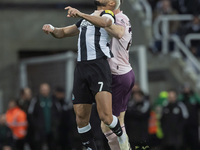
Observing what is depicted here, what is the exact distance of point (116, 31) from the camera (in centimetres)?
917

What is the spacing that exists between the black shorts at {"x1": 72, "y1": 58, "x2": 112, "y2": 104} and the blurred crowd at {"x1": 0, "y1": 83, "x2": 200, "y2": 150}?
7.58 m

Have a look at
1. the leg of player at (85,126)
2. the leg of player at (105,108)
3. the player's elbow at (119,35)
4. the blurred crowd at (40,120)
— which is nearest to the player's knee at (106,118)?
the leg of player at (105,108)

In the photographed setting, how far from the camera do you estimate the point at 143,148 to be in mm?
8969

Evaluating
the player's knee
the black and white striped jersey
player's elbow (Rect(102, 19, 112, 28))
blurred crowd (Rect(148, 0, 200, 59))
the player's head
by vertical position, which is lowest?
blurred crowd (Rect(148, 0, 200, 59))

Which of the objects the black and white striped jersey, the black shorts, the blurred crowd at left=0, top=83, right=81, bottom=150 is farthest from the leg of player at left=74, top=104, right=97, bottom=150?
the blurred crowd at left=0, top=83, right=81, bottom=150

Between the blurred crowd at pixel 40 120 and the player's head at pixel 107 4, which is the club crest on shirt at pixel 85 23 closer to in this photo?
the player's head at pixel 107 4

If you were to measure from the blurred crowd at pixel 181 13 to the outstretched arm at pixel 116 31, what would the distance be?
11199 millimetres

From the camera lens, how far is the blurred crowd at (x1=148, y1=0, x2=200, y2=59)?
20.3 metres

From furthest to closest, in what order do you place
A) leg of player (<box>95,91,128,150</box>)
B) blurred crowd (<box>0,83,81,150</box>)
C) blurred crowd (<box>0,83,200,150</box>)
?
1. blurred crowd (<box>0,83,81,150</box>)
2. blurred crowd (<box>0,83,200,150</box>)
3. leg of player (<box>95,91,128,150</box>)

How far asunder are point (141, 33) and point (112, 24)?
11.4 metres

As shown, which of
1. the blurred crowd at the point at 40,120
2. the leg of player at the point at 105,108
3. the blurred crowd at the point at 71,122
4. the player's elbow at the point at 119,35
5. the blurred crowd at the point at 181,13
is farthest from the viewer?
the blurred crowd at the point at 181,13

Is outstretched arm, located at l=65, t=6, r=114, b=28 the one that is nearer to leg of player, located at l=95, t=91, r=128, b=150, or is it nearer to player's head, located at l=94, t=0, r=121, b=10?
player's head, located at l=94, t=0, r=121, b=10

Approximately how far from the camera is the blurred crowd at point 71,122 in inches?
665

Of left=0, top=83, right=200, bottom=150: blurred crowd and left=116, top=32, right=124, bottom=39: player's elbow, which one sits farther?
left=0, top=83, right=200, bottom=150: blurred crowd
